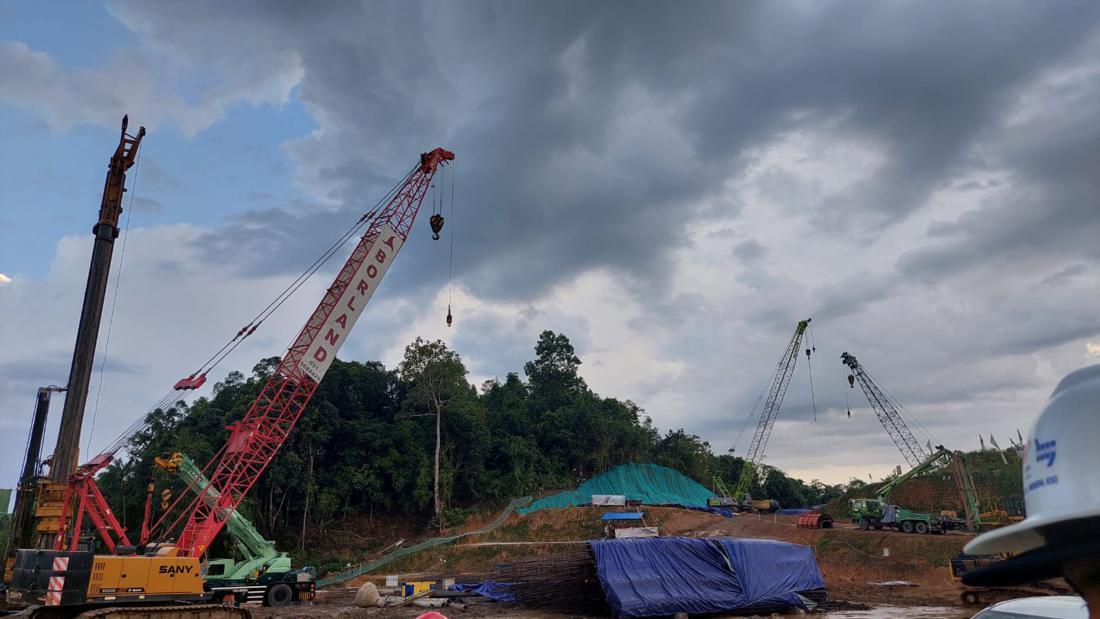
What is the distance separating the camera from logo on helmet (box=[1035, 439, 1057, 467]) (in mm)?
1954

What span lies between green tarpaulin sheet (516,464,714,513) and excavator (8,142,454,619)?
1202 inches

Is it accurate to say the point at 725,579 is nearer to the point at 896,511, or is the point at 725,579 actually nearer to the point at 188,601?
the point at 188,601

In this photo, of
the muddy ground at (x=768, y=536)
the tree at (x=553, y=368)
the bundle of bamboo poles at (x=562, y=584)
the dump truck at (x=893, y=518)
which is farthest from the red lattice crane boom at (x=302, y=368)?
the tree at (x=553, y=368)

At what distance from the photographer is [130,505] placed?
49250 mm

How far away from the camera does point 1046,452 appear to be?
198 cm

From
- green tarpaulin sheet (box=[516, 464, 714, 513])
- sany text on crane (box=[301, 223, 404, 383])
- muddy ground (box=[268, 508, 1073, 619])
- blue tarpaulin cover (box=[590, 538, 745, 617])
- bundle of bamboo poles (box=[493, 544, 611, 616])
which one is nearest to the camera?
blue tarpaulin cover (box=[590, 538, 745, 617])

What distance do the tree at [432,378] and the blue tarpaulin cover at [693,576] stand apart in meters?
41.2

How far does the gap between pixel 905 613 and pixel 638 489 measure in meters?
41.5

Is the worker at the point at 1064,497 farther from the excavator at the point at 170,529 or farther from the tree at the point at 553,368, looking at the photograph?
the tree at the point at 553,368

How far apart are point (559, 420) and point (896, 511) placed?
39.6 metres

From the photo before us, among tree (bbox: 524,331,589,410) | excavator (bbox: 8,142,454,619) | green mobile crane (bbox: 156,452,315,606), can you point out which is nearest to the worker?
excavator (bbox: 8,142,454,619)

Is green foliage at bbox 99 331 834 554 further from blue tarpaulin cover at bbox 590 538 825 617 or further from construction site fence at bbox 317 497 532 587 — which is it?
blue tarpaulin cover at bbox 590 538 825 617

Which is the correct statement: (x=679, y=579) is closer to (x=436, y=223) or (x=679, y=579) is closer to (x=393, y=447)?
(x=436, y=223)

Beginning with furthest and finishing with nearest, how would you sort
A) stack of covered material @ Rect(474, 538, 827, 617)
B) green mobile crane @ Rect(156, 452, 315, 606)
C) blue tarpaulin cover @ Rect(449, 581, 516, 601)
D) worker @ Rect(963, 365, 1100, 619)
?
green mobile crane @ Rect(156, 452, 315, 606) → blue tarpaulin cover @ Rect(449, 581, 516, 601) → stack of covered material @ Rect(474, 538, 827, 617) → worker @ Rect(963, 365, 1100, 619)
